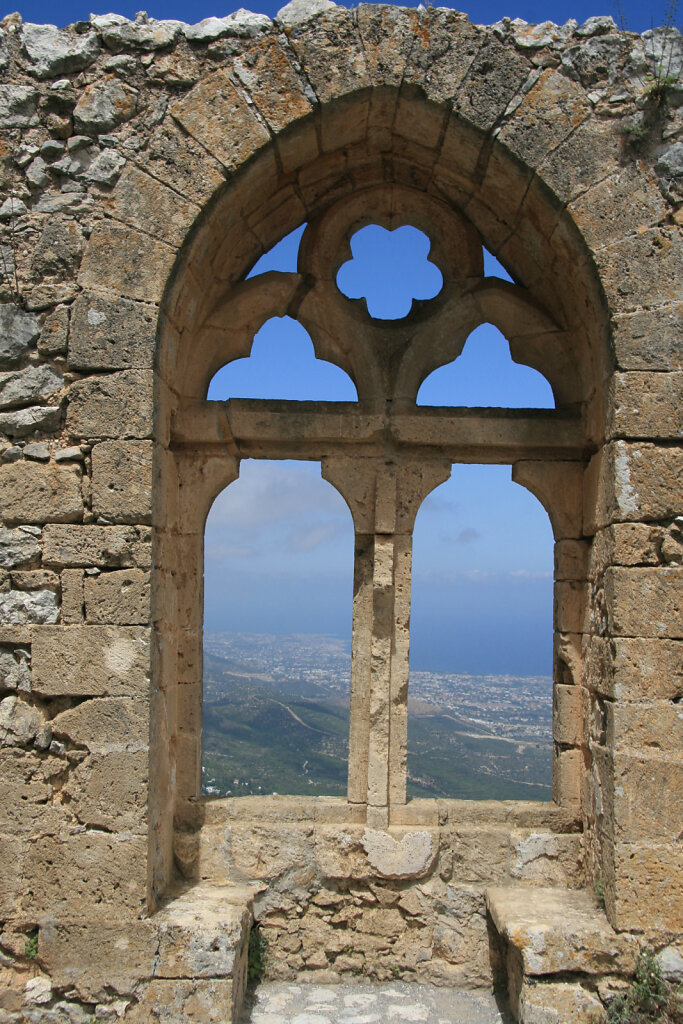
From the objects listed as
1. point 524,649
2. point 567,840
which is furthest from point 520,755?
point 524,649

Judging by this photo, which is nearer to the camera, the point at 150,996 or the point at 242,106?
the point at 150,996

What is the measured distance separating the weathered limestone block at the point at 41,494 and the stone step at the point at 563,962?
3.13 m

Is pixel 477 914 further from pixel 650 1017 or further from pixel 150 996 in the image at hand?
pixel 150 996

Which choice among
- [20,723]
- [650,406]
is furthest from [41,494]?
[650,406]

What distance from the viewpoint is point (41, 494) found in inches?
174

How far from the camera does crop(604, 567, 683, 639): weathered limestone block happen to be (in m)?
4.40

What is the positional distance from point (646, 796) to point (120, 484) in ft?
10.3

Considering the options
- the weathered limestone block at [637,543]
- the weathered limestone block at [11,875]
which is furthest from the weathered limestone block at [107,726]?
the weathered limestone block at [637,543]

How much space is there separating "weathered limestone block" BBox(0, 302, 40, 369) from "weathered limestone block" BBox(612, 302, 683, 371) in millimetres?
3096

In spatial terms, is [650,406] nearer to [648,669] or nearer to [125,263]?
[648,669]

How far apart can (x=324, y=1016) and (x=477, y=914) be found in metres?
1.03

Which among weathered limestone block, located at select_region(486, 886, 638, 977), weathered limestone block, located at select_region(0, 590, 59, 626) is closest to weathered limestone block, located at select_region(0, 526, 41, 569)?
weathered limestone block, located at select_region(0, 590, 59, 626)

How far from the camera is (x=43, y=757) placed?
4.36 metres

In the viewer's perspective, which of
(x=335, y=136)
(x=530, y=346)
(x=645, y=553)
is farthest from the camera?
(x=530, y=346)
